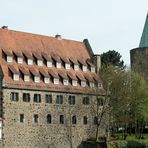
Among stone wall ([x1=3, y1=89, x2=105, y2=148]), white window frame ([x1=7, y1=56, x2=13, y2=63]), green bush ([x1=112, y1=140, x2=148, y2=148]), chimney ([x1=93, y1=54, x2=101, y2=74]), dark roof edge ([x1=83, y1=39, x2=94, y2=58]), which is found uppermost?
dark roof edge ([x1=83, y1=39, x2=94, y2=58])

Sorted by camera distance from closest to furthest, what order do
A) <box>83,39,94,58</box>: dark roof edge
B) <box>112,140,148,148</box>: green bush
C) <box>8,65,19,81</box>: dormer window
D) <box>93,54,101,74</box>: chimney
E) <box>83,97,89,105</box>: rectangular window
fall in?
<box>8,65,19,81</box>: dormer window < <box>112,140,148,148</box>: green bush < <box>83,97,89,105</box>: rectangular window < <box>93,54,101,74</box>: chimney < <box>83,39,94,58</box>: dark roof edge

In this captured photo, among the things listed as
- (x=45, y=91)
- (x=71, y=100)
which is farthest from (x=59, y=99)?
(x=45, y=91)

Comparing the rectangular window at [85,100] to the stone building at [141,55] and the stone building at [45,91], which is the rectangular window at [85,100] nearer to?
the stone building at [45,91]

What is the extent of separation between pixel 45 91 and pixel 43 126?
4.96 m

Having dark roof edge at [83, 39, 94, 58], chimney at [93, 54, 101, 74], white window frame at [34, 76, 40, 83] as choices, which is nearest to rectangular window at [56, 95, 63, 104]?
white window frame at [34, 76, 40, 83]

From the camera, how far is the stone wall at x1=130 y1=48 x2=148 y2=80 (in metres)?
112

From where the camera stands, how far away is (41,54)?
81688 mm

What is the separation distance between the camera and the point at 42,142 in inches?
3039

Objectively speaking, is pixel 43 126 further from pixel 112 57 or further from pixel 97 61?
pixel 112 57

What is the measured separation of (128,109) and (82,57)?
440 inches

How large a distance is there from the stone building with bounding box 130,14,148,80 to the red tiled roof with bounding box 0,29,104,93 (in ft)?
82.4

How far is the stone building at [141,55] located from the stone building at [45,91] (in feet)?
86.1

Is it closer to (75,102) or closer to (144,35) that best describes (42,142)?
(75,102)

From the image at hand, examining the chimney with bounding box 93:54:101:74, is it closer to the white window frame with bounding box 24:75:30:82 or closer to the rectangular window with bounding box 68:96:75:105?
the rectangular window with bounding box 68:96:75:105
